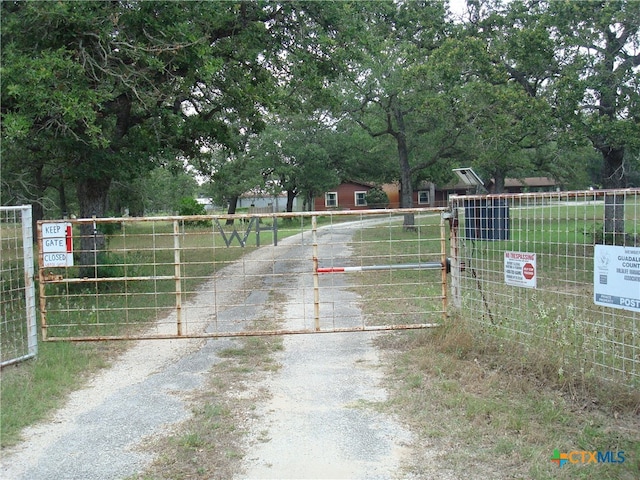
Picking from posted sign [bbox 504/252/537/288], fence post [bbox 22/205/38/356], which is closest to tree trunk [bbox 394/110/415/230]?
posted sign [bbox 504/252/537/288]

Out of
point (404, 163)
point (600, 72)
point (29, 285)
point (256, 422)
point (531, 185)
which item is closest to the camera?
point (256, 422)

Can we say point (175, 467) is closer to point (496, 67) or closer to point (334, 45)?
point (334, 45)

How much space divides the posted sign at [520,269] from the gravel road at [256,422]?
1827 millimetres

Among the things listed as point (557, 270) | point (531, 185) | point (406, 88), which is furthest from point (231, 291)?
point (531, 185)

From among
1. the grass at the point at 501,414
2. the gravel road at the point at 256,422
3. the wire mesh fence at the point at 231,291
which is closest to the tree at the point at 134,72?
the wire mesh fence at the point at 231,291

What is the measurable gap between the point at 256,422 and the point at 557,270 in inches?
145

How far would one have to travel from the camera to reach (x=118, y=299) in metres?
11.6

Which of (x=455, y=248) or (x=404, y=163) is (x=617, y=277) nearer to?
(x=455, y=248)

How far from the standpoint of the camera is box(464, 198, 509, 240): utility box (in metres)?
6.64

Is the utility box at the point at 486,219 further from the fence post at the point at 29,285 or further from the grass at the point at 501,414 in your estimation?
the fence post at the point at 29,285

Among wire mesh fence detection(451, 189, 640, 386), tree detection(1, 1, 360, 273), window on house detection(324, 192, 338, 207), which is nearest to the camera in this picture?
wire mesh fence detection(451, 189, 640, 386)

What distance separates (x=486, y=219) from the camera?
6828 millimetres

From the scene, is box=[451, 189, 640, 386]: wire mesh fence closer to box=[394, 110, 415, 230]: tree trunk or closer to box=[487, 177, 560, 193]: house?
box=[394, 110, 415, 230]: tree trunk

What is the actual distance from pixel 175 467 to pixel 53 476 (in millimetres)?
861
